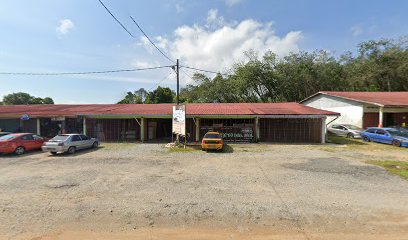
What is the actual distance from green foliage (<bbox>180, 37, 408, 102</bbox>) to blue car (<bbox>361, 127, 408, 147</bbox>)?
22998 mm

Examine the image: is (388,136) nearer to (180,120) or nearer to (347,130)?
(347,130)

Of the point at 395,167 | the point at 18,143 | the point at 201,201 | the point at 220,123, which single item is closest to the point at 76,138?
the point at 18,143

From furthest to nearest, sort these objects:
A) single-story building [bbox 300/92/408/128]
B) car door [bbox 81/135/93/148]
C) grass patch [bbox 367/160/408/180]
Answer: single-story building [bbox 300/92/408/128], car door [bbox 81/135/93/148], grass patch [bbox 367/160/408/180]

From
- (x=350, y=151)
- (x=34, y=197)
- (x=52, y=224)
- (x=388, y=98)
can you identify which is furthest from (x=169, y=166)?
(x=388, y=98)

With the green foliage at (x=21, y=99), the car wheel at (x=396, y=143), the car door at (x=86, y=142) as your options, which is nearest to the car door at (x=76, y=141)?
the car door at (x=86, y=142)

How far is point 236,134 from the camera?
21031mm

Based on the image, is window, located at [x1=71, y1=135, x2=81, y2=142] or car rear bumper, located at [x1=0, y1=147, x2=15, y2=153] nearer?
car rear bumper, located at [x1=0, y1=147, x2=15, y2=153]

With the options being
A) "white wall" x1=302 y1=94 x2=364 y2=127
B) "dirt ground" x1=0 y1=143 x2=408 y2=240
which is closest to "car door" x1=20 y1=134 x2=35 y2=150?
"dirt ground" x1=0 y1=143 x2=408 y2=240

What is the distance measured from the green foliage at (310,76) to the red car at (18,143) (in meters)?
32.0

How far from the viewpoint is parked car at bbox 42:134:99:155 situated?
14586 mm

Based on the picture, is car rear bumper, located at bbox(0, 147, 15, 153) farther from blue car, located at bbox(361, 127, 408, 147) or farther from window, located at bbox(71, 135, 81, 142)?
blue car, located at bbox(361, 127, 408, 147)

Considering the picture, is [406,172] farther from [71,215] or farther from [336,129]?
[336,129]

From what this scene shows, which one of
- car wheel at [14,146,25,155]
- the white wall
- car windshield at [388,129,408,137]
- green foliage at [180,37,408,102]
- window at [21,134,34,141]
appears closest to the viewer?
car wheel at [14,146,25,155]

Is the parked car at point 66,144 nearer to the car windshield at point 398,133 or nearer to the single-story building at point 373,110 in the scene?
the car windshield at point 398,133
